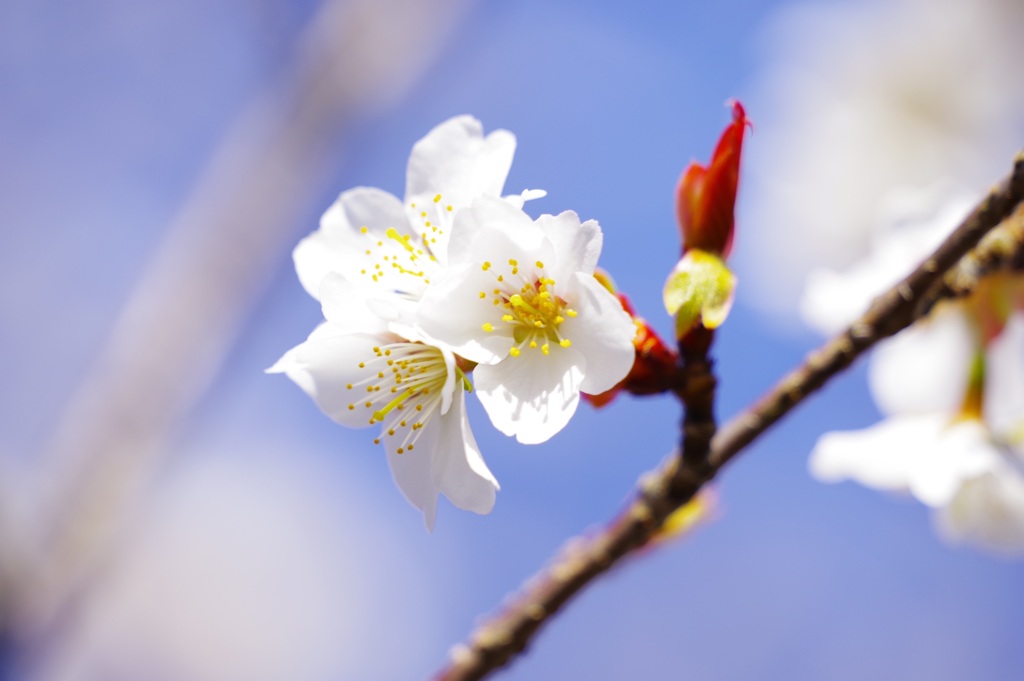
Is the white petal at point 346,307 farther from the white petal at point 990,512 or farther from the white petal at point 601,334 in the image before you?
the white petal at point 990,512

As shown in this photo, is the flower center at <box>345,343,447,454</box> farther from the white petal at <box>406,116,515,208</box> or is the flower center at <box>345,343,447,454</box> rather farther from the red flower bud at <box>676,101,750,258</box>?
the red flower bud at <box>676,101,750,258</box>

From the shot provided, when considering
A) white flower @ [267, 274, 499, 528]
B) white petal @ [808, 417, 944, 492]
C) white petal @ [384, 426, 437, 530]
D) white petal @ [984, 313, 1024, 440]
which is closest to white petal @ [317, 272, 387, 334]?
white flower @ [267, 274, 499, 528]

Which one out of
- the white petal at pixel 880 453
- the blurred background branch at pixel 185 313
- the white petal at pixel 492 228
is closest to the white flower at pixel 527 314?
the white petal at pixel 492 228

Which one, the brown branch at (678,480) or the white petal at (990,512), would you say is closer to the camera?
the brown branch at (678,480)

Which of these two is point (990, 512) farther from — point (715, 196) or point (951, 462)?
point (715, 196)

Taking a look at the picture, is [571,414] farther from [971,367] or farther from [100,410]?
[100,410]


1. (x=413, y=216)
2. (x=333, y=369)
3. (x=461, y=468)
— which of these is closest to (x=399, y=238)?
(x=413, y=216)
